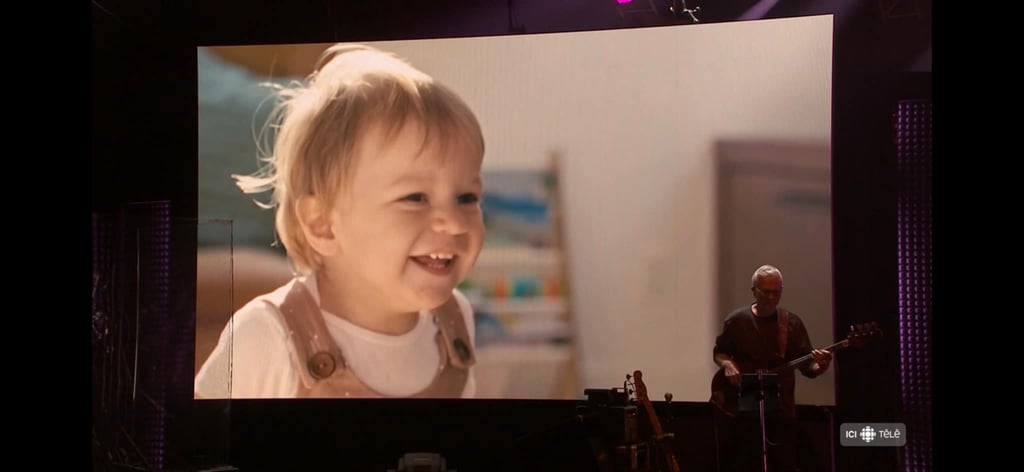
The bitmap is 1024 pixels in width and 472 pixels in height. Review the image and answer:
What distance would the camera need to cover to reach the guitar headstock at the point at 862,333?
4.79 m

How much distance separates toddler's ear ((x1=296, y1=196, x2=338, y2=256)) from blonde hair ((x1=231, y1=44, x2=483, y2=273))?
31mm

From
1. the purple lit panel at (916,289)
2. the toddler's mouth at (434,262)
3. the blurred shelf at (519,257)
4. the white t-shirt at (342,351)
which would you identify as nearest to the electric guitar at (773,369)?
the purple lit panel at (916,289)

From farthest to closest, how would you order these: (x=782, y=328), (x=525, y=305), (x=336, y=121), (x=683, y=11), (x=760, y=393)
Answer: (x=336, y=121), (x=525, y=305), (x=683, y=11), (x=782, y=328), (x=760, y=393)

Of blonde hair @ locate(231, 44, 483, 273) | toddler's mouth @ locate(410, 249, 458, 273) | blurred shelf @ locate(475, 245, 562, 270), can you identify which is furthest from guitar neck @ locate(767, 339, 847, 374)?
blonde hair @ locate(231, 44, 483, 273)

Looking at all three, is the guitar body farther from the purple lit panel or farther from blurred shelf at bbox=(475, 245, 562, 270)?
blurred shelf at bbox=(475, 245, 562, 270)

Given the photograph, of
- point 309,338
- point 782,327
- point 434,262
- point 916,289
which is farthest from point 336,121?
point 916,289

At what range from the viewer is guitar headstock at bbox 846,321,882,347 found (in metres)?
4.79

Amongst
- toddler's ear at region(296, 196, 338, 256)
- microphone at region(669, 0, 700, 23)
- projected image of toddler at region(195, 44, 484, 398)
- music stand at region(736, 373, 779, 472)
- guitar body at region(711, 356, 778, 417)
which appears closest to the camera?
music stand at region(736, 373, 779, 472)

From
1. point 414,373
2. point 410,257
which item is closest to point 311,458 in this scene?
point 414,373

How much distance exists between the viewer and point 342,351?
5.39 metres

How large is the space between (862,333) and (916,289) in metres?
0.42

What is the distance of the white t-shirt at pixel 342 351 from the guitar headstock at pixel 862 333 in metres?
2.03

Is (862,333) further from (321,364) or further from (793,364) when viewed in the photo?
(321,364)

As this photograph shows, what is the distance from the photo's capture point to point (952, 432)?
470 cm
